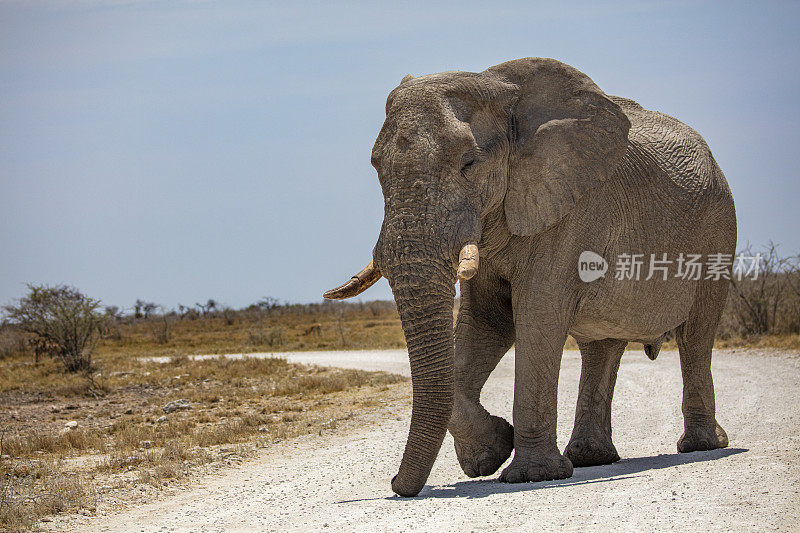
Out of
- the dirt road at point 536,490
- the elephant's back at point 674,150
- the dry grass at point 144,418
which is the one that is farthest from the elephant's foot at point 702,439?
the dry grass at point 144,418

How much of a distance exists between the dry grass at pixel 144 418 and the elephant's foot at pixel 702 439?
5513 millimetres

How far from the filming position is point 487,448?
830 centimetres

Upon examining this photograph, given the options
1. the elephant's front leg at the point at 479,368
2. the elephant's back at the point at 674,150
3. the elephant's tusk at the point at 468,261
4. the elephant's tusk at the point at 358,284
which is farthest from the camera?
the elephant's back at the point at 674,150

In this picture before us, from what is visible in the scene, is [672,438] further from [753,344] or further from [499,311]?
[753,344]

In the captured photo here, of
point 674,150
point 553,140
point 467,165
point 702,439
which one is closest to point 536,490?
point 467,165

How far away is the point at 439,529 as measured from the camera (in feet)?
18.9

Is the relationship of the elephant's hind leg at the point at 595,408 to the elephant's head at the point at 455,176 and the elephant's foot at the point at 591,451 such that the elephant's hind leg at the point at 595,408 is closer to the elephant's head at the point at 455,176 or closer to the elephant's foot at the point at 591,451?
the elephant's foot at the point at 591,451

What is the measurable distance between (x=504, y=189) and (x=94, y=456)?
7124 millimetres

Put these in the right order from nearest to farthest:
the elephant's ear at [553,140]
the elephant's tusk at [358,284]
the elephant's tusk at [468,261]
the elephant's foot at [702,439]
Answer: the elephant's tusk at [468,261]
the elephant's tusk at [358,284]
the elephant's ear at [553,140]
the elephant's foot at [702,439]

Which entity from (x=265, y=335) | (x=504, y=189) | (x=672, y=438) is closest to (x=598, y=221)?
(x=504, y=189)

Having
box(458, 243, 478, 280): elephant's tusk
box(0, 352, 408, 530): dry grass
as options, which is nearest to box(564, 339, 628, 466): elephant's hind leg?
box(458, 243, 478, 280): elephant's tusk

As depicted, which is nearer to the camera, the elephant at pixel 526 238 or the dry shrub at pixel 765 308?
the elephant at pixel 526 238

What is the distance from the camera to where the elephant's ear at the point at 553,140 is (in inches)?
308

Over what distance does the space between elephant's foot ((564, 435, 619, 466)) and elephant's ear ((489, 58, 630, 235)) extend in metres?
3.26
